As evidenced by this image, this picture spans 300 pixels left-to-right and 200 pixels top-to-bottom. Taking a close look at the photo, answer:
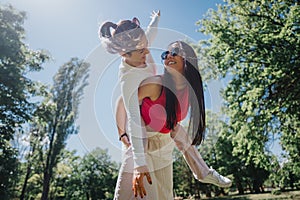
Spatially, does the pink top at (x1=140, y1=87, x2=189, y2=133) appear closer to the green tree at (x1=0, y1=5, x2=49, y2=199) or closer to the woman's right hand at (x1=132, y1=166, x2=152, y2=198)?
the woman's right hand at (x1=132, y1=166, x2=152, y2=198)

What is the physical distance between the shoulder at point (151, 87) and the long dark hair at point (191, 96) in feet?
0.18

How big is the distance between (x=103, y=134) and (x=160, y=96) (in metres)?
0.48

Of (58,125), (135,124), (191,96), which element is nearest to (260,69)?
(191,96)

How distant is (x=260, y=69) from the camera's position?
11.9 meters

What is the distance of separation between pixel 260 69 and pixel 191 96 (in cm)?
1138

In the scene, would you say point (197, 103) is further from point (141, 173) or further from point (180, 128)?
point (141, 173)

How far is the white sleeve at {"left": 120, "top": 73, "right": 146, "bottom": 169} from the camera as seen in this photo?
135cm

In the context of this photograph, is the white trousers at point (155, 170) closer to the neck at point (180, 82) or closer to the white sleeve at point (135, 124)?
the white sleeve at point (135, 124)

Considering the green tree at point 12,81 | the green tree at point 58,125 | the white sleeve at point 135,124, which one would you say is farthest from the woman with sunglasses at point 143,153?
the green tree at point 58,125

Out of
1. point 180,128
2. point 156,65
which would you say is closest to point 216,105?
point 180,128

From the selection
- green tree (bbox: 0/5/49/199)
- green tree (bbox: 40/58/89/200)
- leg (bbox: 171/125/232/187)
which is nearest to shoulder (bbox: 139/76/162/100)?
leg (bbox: 171/125/232/187)

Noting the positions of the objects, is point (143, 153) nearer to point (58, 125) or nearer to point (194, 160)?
point (194, 160)

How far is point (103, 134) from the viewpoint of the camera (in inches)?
66.4

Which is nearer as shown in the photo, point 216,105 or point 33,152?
point 216,105
